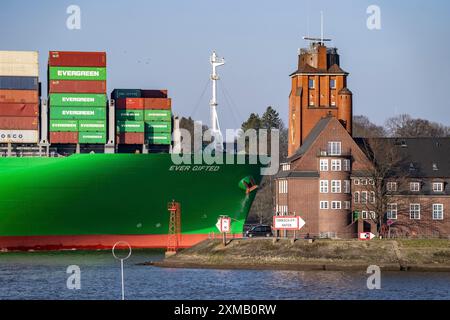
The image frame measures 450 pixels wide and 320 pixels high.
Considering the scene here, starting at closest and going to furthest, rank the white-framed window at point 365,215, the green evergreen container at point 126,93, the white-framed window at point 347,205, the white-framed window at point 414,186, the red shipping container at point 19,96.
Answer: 1. the red shipping container at point 19,96
2. the green evergreen container at point 126,93
3. the white-framed window at point 347,205
4. the white-framed window at point 365,215
5. the white-framed window at point 414,186

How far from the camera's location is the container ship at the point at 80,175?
268 ft

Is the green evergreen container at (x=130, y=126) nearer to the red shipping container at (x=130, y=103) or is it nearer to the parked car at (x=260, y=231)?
the red shipping container at (x=130, y=103)

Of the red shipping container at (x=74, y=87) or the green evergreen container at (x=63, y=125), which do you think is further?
the red shipping container at (x=74, y=87)

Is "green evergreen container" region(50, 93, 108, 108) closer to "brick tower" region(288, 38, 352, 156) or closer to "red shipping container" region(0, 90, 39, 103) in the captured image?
"red shipping container" region(0, 90, 39, 103)

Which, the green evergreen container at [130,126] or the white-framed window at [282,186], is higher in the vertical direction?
the green evergreen container at [130,126]

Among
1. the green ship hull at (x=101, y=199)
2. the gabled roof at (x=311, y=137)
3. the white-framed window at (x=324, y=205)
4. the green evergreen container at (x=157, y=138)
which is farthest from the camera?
the gabled roof at (x=311, y=137)

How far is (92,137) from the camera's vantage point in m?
82.3

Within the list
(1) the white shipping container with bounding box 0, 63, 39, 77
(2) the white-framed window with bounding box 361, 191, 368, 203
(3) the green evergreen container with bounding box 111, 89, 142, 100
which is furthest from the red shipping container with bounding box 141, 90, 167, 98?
(2) the white-framed window with bounding box 361, 191, 368, 203

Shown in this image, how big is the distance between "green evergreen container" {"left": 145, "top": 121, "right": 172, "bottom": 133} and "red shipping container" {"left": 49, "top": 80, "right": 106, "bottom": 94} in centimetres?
476

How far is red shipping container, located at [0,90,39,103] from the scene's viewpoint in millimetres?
81438

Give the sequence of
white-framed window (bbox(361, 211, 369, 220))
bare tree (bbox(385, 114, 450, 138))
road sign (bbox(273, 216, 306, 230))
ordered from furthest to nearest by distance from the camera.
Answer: bare tree (bbox(385, 114, 450, 138)) → white-framed window (bbox(361, 211, 369, 220)) → road sign (bbox(273, 216, 306, 230))

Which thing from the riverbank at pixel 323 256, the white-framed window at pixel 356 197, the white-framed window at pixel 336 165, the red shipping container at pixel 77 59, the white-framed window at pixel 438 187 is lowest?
the riverbank at pixel 323 256

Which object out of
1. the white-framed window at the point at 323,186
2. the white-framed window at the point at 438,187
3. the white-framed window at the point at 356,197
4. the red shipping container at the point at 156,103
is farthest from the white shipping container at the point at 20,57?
the white-framed window at the point at 438,187

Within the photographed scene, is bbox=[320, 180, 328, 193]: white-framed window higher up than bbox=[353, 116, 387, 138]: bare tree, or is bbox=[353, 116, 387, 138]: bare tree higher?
bbox=[353, 116, 387, 138]: bare tree
